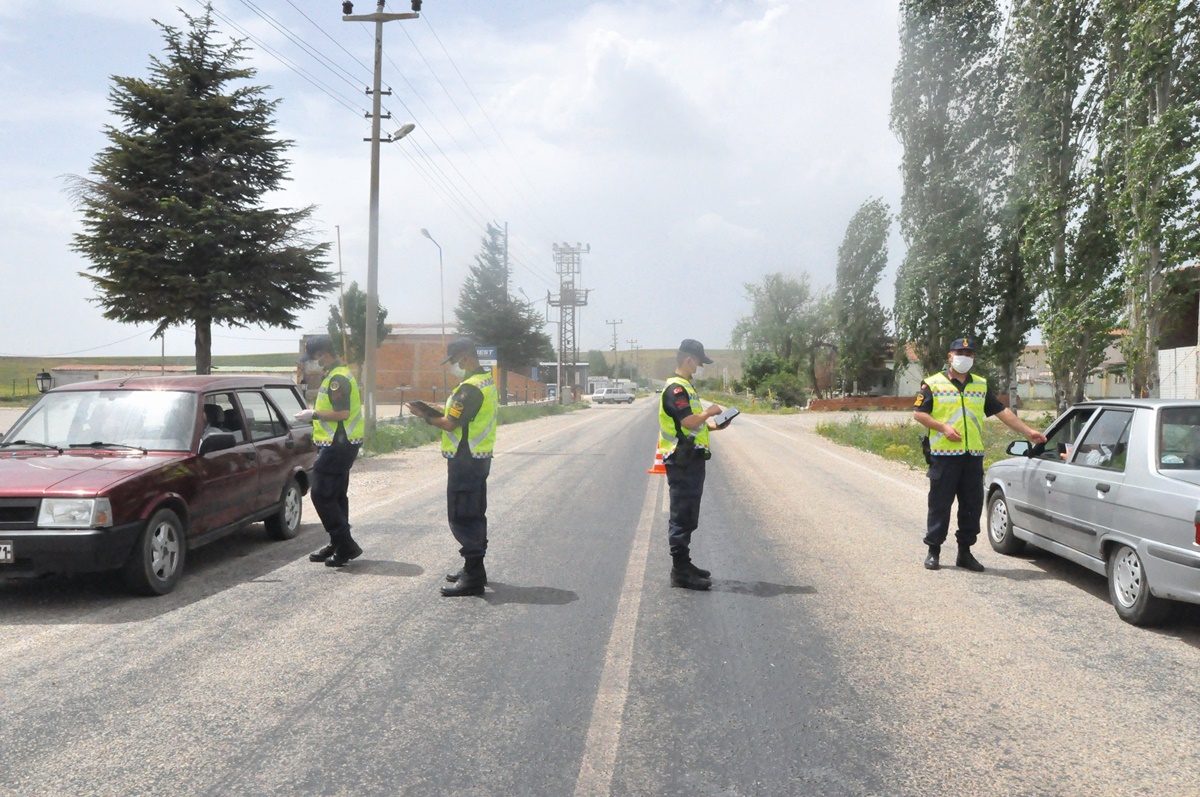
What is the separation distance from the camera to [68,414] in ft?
23.3

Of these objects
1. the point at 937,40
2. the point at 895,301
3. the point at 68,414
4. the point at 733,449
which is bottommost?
the point at 733,449

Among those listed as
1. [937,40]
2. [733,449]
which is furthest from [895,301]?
[733,449]

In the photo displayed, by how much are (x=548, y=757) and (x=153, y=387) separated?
5473mm

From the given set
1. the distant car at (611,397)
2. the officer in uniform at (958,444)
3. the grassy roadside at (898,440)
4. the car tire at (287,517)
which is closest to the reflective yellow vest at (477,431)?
the car tire at (287,517)

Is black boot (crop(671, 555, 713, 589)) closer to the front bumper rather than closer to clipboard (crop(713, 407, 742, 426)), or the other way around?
clipboard (crop(713, 407, 742, 426))

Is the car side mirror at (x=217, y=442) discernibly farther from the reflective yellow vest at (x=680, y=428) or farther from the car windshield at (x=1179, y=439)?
the car windshield at (x=1179, y=439)

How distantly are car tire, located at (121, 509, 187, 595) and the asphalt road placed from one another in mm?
150

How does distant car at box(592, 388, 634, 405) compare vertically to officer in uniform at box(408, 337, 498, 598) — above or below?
below

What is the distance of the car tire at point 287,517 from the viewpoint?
8461 millimetres

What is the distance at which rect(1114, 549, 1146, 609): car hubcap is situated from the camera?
5.59 metres

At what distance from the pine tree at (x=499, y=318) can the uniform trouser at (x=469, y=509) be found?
52.1 m

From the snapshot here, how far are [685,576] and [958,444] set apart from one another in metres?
2.59

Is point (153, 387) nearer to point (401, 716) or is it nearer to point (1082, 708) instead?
point (401, 716)

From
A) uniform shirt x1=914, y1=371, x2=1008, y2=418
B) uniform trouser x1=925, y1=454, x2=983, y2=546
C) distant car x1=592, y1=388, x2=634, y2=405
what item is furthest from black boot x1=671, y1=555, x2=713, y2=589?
distant car x1=592, y1=388, x2=634, y2=405
